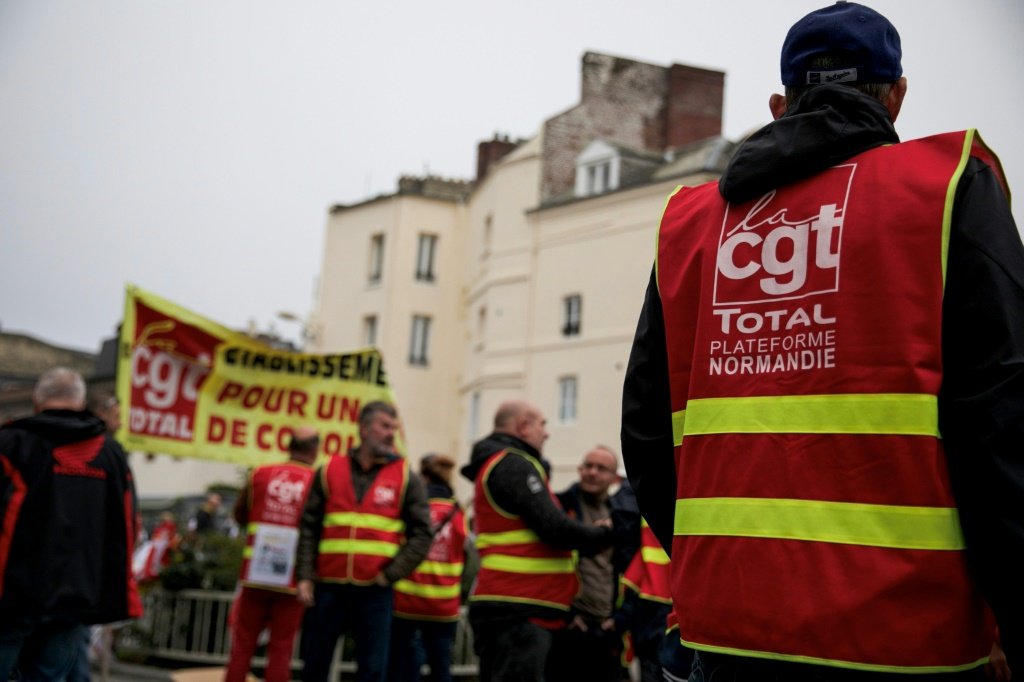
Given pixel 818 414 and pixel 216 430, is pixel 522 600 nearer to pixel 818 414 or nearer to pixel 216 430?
pixel 818 414

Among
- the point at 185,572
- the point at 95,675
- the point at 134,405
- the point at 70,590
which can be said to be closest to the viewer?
the point at 70,590

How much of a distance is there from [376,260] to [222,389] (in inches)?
1364

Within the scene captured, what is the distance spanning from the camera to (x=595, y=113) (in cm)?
4122

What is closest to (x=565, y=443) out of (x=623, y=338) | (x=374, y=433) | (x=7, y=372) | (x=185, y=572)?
(x=623, y=338)

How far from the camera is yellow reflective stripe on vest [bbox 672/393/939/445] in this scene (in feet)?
7.80

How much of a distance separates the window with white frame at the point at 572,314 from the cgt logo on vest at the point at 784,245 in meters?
35.2

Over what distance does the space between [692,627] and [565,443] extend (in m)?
34.5

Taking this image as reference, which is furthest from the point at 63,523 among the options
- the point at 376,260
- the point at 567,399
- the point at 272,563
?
the point at 376,260

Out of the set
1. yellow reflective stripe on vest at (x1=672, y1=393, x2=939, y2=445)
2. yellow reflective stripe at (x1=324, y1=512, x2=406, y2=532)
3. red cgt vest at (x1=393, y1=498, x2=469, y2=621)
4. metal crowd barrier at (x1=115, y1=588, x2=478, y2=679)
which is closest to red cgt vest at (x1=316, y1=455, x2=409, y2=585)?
yellow reflective stripe at (x1=324, y1=512, x2=406, y2=532)

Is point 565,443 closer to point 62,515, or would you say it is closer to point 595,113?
point 595,113

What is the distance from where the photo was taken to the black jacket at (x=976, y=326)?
2248 millimetres

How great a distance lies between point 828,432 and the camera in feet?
8.14

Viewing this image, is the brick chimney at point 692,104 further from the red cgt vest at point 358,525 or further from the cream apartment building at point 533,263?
the red cgt vest at point 358,525

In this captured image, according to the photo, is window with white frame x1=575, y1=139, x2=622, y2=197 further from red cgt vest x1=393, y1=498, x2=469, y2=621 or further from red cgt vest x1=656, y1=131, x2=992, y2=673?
red cgt vest x1=656, y1=131, x2=992, y2=673
